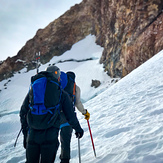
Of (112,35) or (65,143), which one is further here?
(112,35)

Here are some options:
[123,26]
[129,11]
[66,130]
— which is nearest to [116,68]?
[123,26]

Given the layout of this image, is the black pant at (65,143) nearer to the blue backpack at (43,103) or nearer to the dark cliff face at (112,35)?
the blue backpack at (43,103)

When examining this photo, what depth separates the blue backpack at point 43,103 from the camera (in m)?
1.85

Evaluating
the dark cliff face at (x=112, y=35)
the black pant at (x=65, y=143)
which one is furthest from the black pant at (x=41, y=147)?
the dark cliff face at (x=112, y=35)

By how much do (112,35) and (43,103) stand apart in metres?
22.2

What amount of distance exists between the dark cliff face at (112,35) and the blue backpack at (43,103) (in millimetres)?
11657

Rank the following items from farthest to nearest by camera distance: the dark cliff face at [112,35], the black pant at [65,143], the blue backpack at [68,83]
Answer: the dark cliff face at [112,35]
the blue backpack at [68,83]
the black pant at [65,143]

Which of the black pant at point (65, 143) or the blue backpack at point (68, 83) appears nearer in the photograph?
the black pant at point (65, 143)

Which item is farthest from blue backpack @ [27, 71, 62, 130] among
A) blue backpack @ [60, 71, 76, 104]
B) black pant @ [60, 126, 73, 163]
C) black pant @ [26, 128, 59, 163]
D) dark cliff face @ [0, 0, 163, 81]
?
dark cliff face @ [0, 0, 163, 81]

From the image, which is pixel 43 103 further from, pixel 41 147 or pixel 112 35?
pixel 112 35

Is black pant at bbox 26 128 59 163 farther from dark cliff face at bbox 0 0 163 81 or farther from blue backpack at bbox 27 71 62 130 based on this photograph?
dark cliff face at bbox 0 0 163 81

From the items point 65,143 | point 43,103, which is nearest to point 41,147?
point 43,103

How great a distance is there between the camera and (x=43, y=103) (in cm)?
187

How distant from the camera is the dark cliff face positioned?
12.9 metres
